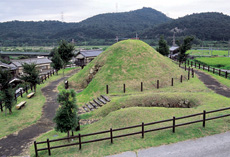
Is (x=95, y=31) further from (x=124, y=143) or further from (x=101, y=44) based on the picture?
(x=124, y=143)

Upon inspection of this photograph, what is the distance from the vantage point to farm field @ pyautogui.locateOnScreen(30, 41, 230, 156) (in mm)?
11102

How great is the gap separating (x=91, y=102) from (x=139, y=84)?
24.4 ft

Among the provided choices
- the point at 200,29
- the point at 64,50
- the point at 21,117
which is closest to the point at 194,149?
the point at 21,117

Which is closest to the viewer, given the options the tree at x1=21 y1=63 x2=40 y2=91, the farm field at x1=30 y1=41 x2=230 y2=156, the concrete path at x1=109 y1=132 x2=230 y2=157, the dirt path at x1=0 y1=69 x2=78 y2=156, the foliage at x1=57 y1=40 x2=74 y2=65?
the concrete path at x1=109 y1=132 x2=230 y2=157

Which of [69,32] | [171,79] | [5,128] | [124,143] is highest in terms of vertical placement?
[69,32]

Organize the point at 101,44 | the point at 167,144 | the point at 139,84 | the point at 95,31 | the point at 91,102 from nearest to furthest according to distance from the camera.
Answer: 1. the point at 167,144
2. the point at 91,102
3. the point at 139,84
4. the point at 101,44
5. the point at 95,31

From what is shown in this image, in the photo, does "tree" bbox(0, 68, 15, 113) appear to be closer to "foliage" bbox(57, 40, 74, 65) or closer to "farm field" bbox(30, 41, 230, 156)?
"farm field" bbox(30, 41, 230, 156)

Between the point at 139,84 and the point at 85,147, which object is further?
the point at 139,84

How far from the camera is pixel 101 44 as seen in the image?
140375mm

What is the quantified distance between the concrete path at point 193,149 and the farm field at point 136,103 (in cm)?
43

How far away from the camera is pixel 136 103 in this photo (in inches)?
710

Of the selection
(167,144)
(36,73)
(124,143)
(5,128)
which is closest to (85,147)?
(124,143)

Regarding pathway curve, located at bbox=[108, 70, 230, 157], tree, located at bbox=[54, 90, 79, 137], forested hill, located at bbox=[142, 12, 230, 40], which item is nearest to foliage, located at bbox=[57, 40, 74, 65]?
tree, located at bbox=[54, 90, 79, 137]

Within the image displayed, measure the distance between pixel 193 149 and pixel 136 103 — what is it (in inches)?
341
